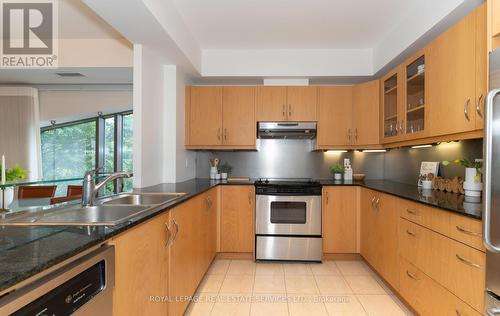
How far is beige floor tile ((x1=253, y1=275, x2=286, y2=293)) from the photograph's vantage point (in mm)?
2598

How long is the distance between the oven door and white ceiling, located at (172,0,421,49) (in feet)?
5.72

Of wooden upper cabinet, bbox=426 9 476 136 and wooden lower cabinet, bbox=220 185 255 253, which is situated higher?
wooden upper cabinet, bbox=426 9 476 136

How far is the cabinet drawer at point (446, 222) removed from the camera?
1487 mm

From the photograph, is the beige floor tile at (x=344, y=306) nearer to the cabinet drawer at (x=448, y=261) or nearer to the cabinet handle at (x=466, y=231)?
the cabinet drawer at (x=448, y=261)

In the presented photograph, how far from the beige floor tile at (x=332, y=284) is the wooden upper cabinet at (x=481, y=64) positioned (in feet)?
5.56

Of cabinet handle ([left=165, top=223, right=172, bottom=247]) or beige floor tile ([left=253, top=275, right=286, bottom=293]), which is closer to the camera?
cabinet handle ([left=165, top=223, right=172, bottom=247])

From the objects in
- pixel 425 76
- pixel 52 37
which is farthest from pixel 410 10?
pixel 52 37

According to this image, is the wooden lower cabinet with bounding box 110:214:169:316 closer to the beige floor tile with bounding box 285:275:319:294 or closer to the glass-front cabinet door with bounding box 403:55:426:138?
the beige floor tile with bounding box 285:275:319:294

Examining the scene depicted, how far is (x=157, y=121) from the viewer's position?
3020 mm

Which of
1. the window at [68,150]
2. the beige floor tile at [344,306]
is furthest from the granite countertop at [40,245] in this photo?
the window at [68,150]

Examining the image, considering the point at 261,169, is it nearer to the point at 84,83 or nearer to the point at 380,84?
the point at 380,84

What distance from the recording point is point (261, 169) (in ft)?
13.2

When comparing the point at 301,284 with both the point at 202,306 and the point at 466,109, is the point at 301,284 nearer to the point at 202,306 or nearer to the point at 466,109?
the point at 202,306

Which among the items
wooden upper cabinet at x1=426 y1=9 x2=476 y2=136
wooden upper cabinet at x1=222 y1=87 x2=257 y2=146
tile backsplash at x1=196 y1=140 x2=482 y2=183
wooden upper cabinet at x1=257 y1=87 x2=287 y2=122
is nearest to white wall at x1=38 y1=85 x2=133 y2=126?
tile backsplash at x1=196 y1=140 x2=482 y2=183
